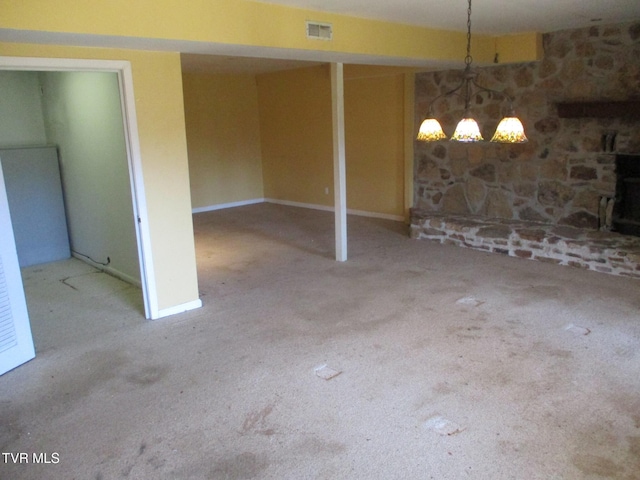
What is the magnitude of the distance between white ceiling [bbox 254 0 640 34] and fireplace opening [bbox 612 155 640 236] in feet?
4.78

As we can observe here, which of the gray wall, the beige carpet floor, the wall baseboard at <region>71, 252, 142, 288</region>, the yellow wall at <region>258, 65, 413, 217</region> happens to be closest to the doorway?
the beige carpet floor

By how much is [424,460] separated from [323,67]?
275 inches

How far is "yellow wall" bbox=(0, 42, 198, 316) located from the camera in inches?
155

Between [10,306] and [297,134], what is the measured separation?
21.1 feet

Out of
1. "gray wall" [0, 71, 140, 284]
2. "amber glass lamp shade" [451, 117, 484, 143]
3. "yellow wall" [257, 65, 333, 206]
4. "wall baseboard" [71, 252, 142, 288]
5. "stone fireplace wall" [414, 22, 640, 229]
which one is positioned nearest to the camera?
"amber glass lamp shade" [451, 117, 484, 143]

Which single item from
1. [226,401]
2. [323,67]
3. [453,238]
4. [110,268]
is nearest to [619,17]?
[453,238]

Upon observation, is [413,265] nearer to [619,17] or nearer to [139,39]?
[619,17]

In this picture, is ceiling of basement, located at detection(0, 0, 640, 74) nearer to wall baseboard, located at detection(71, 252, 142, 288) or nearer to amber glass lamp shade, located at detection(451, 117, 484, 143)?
amber glass lamp shade, located at detection(451, 117, 484, 143)

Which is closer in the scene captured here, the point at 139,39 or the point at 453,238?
the point at 139,39

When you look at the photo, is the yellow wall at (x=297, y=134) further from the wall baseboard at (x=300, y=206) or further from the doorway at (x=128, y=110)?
the doorway at (x=128, y=110)

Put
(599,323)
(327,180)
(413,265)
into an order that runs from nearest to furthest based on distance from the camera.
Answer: (599,323) → (413,265) → (327,180)

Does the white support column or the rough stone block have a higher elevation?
the white support column

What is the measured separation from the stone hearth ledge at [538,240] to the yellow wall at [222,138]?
158 inches

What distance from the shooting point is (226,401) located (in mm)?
3029
